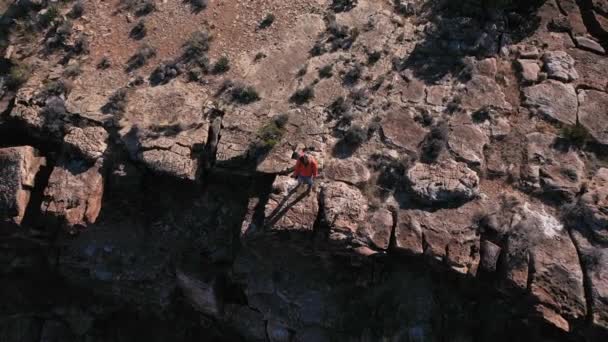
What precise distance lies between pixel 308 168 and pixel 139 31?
929 cm

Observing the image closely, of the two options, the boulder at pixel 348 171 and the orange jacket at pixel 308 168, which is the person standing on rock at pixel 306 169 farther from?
the boulder at pixel 348 171

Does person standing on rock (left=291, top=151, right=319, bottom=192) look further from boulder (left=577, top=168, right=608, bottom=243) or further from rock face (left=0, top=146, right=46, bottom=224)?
rock face (left=0, top=146, right=46, bottom=224)

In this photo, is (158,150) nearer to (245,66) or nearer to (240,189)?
(240,189)

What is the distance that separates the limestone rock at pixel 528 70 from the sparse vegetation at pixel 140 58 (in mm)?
12723

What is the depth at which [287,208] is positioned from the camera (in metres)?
13.9

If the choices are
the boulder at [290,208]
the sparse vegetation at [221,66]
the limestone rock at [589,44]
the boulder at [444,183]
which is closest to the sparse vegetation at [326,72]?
the sparse vegetation at [221,66]

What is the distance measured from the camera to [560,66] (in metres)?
16.3

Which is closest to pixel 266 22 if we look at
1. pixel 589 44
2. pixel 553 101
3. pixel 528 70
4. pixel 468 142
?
pixel 468 142

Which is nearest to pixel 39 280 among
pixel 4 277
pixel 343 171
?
pixel 4 277

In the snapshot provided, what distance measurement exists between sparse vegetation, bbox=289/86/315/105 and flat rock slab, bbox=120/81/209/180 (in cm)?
300

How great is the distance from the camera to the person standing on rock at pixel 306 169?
13.3 m

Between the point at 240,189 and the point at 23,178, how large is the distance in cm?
656

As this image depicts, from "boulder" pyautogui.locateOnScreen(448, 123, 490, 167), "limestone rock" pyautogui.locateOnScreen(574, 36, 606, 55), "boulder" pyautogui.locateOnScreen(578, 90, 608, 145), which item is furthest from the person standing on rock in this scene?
"limestone rock" pyautogui.locateOnScreen(574, 36, 606, 55)

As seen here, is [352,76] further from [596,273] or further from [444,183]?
[596,273]
